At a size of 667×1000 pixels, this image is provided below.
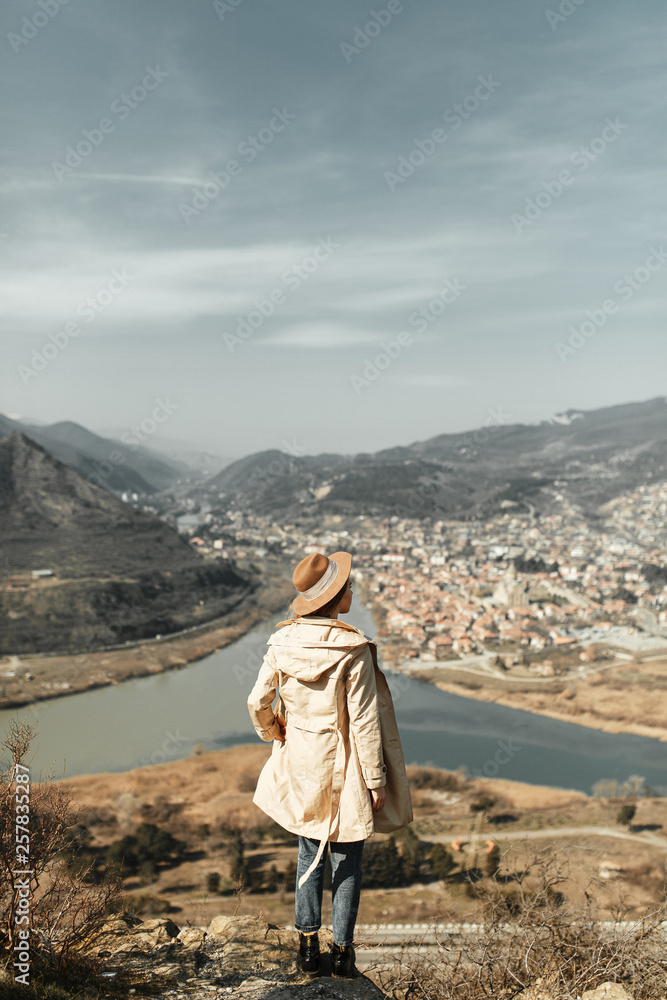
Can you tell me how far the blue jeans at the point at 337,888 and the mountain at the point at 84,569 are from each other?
983 inches

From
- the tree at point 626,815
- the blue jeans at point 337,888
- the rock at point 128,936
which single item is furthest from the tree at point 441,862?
the blue jeans at point 337,888

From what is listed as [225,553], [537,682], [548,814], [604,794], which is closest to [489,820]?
[548,814]

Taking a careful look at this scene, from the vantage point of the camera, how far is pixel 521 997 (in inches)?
63.0

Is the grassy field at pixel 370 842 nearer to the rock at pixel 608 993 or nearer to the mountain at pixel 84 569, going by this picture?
the rock at pixel 608 993

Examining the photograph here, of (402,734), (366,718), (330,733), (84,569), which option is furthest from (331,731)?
(84,569)

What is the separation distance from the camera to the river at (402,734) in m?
14.9

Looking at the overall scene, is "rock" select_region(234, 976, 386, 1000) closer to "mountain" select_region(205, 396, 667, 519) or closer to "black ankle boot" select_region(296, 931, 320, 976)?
"black ankle boot" select_region(296, 931, 320, 976)

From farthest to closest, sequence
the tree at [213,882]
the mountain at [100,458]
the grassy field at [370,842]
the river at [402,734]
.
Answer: the mountain at [100,458]
the river at [402,734]
the tree at [213,882]
the grassy field at [370,842]

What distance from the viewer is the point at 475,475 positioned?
270 ft

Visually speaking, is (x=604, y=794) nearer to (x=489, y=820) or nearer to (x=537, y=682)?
(x=489, y=820)

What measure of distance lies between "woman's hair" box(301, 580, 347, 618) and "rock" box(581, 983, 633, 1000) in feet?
4.12

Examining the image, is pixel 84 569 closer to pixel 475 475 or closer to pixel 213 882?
pixel 213 882

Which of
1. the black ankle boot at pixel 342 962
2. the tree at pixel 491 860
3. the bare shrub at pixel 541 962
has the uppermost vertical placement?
the black ankle boot at pixel 342 962

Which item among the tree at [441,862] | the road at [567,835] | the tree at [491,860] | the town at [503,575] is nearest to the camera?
the tree at [491,860]
